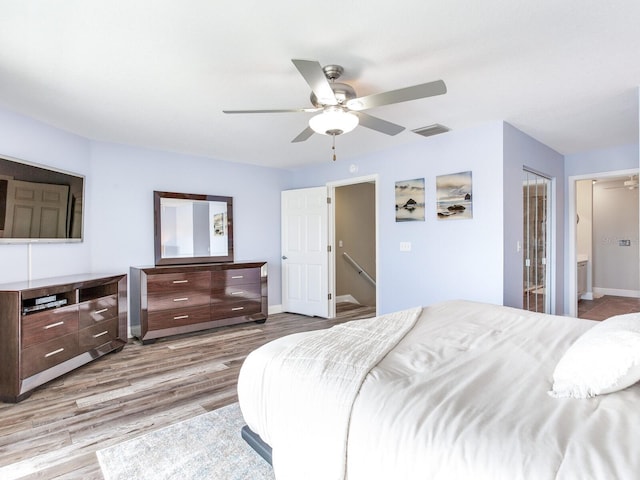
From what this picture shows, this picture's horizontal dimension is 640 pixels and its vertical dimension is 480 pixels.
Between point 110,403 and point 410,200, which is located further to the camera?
point 410,200

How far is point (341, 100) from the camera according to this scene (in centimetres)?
230

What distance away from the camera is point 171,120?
3.34m

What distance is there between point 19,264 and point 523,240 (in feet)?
16.8

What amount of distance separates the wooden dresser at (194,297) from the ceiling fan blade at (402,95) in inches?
119

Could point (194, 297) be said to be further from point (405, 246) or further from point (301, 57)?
point (301, 57)

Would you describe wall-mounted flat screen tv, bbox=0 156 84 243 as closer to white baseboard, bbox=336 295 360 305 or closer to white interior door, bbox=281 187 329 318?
white interior door, bbox=281 187 329 318

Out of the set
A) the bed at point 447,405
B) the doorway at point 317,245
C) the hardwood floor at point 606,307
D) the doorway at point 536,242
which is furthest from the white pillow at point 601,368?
the hardwood floor at point 606,307

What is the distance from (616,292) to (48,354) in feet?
29.9

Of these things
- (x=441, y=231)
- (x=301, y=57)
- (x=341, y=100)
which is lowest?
(x=441, y=231)

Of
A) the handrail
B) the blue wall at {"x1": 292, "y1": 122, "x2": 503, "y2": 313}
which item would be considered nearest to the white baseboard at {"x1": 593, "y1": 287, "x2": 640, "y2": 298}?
the handrail

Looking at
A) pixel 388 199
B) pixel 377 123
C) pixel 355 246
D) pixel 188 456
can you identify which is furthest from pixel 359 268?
pixel 188 456

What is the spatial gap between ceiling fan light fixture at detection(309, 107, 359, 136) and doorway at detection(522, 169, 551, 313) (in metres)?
2.56

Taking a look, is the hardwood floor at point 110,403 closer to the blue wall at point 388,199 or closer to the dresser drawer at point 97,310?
the dresser drawer at point 97,310

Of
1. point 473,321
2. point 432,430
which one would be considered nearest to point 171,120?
point 473,321
